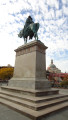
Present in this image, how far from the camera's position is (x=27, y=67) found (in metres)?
8.84

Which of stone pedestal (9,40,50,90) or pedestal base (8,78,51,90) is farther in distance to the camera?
stone pedestal (9,40,50,90)

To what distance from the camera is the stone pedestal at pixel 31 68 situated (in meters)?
7.85

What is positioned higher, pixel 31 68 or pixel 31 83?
pixel 31 68

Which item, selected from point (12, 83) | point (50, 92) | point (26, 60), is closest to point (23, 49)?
point (26, 60)

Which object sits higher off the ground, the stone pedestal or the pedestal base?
the stone pedestal

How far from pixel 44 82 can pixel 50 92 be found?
1011 millimetres

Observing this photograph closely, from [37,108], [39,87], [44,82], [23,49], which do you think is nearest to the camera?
[37,108]

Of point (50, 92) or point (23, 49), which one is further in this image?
point (23, 49)

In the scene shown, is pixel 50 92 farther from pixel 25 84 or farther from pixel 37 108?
pixel 37 108

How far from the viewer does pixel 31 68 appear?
27.6ft

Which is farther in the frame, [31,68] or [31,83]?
[31,68]

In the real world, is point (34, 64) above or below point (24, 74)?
above

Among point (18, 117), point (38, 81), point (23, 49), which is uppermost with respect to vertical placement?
point (23, 49)

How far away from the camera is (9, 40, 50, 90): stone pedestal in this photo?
785cm
